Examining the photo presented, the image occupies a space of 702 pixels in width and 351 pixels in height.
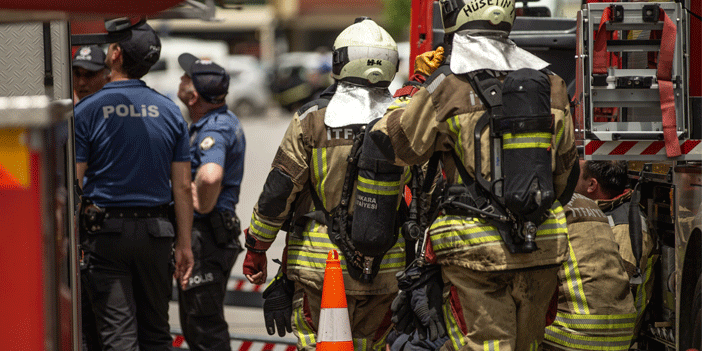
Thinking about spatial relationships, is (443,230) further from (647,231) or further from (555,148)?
(647,231)

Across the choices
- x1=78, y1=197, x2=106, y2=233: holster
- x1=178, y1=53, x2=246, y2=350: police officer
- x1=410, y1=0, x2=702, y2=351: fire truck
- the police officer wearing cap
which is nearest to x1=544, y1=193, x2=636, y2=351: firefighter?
x1=410, y1=0, x2=702, y2=351: fire truck

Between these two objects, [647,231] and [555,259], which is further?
[647,231]

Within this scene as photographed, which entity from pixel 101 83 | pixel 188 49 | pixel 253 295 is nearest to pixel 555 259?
pixel 101 83

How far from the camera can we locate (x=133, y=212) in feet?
14.5

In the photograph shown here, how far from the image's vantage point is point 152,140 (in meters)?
4.45

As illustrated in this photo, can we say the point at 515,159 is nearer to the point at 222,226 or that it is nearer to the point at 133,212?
the point at 133,212

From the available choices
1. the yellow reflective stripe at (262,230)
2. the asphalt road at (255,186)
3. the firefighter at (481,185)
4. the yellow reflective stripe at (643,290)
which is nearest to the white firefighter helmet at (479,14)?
the firefighter at (481,185)

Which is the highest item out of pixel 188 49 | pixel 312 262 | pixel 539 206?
pixel 188 49

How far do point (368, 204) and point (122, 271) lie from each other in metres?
1.58

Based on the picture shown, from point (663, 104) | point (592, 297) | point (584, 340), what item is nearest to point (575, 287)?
point (592, 297)

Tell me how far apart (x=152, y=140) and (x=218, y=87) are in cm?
101

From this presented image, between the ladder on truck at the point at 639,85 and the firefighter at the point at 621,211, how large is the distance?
669 mm

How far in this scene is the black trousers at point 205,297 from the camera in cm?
514

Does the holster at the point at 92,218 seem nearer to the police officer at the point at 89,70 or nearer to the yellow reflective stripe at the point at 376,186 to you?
the police officer at the point at 89,70
